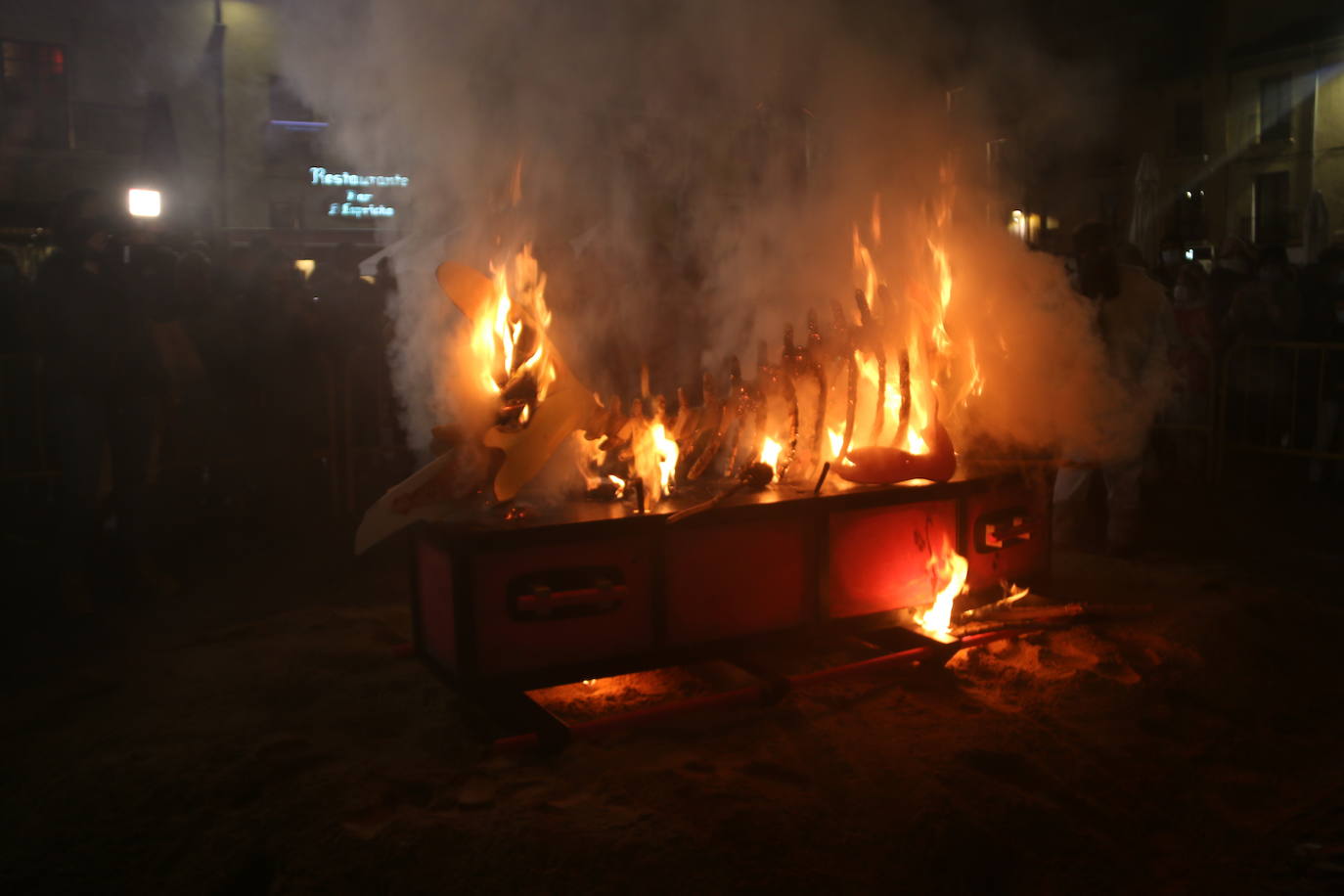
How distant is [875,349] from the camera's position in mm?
4598

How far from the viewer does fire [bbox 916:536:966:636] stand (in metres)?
4.30

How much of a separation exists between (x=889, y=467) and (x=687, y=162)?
2.82 meters

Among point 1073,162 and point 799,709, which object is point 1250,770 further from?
point 1073,162

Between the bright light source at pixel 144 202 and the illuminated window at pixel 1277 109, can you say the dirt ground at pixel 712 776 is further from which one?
the illuminated window at pixel 1277 109

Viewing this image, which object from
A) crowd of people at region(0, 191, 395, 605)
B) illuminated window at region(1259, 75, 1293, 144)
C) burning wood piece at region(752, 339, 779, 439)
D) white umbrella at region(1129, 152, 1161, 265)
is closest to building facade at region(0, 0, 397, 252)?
crowd of people at region(0, 191, 395, 605)

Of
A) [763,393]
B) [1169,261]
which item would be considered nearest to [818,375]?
[763,393]

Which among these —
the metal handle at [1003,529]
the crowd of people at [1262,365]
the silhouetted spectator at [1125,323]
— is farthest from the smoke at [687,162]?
the crowd of people at [1262,365]

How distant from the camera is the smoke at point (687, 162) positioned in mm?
5059

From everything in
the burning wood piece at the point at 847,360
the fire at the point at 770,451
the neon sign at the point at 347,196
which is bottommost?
the fire at the point at 770,451

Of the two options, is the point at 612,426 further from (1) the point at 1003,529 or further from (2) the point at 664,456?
(1) the point at 1003,529

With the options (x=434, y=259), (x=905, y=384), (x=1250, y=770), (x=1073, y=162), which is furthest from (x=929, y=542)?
(x=1073, y=162)

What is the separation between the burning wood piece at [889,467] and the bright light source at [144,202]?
11032 millimetres

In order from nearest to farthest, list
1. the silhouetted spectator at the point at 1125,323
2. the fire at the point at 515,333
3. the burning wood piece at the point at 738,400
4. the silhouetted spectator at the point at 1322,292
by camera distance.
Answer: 1. the fire at the point at 515,333
2. the burning wood piece at the point at 738,400
3. the silhouetted spectator at the point at 1125,323
4. the silhouetted spectator at the point at 1322,292

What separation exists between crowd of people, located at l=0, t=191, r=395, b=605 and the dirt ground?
1060 millimetres
